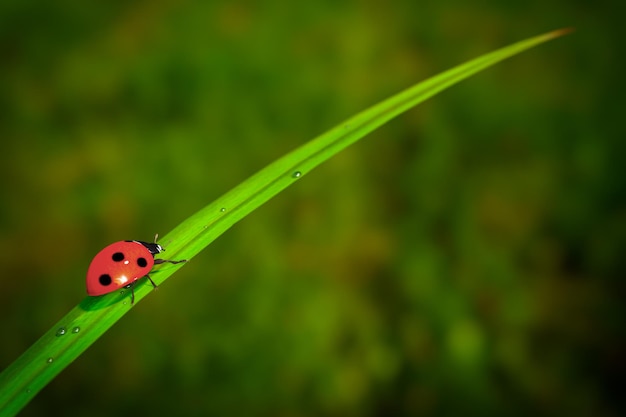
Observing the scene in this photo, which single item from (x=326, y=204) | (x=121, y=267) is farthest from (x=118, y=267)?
(x=326, y=204)

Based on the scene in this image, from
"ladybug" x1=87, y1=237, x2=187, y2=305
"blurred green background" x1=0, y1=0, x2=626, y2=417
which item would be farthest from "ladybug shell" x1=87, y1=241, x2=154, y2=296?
"blurred green background" x1=0, y1=0, x2=626, y2=417

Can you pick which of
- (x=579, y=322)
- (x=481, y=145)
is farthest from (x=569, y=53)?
(x=579, y=322)

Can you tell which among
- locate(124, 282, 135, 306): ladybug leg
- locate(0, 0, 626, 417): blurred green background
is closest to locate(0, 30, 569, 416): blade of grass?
locate(124, 282, 135, 306): ladybug leg

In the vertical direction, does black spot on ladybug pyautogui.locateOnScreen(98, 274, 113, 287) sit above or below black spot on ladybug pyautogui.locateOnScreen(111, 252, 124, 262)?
below

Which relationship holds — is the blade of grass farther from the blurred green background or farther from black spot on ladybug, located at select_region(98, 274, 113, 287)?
the blurred green background

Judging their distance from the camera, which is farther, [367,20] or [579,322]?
[367,20]

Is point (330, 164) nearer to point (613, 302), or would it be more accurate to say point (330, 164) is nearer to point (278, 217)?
point (278, 217)

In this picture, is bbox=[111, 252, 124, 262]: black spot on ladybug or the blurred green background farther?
the blurred green background
